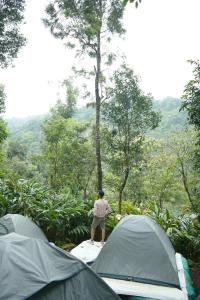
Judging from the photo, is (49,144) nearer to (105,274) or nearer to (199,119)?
(199,119)

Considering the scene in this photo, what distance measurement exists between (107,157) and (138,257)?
30.2 feet

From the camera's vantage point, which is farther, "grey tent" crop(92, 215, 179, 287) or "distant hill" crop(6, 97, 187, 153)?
"distant hill" crop(6, 97, 187, 153)

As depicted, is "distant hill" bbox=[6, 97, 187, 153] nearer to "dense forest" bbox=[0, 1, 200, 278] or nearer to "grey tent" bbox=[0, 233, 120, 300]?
"dense forest" bbox=[0, 1, 200, 278]

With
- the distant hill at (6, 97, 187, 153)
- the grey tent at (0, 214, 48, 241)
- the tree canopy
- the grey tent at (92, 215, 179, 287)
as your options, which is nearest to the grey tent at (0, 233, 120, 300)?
the grey tent at (92, 215, 179, 287)

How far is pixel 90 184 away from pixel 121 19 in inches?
488

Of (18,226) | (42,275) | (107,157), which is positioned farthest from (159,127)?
(42,275)

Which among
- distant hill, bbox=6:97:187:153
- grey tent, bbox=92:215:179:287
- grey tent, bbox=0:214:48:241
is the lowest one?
grey tent, bbox=92:215:179:287

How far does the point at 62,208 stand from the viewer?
34.5 ft

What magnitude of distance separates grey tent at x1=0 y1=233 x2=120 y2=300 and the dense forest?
3718mm

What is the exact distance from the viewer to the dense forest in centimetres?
989

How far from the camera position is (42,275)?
4.15m

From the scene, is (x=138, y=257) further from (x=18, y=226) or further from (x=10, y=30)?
(x=10, y=30)

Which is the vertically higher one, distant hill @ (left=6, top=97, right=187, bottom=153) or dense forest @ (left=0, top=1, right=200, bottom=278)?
distant hill @ (left=6, top=97, right=187, bottom=153)

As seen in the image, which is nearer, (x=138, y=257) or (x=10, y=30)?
(x=138, y=257)
